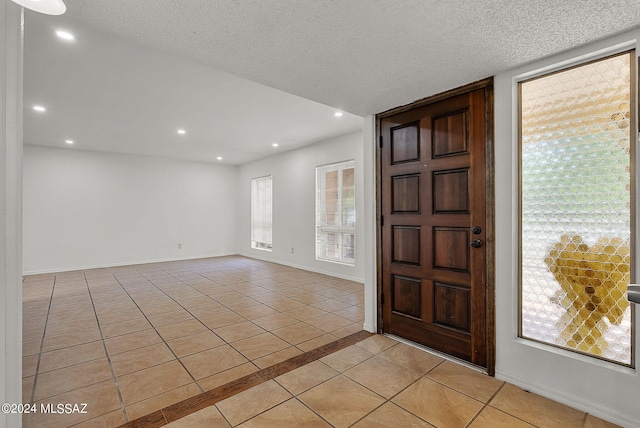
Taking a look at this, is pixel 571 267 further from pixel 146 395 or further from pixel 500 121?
pixel 146 395

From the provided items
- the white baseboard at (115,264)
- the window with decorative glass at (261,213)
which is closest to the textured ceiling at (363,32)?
the window with decorative glass at (261,213)

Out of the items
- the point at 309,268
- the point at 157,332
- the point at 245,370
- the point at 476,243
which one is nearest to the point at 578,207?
the point at 476,243

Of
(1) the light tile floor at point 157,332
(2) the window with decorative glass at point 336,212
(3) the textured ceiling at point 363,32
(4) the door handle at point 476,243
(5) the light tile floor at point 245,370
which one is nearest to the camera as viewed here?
(3) the textured ceiling at point 363,32

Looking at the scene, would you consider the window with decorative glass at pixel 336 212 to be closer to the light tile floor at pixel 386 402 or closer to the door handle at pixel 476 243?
the door handle at pixel 476 243

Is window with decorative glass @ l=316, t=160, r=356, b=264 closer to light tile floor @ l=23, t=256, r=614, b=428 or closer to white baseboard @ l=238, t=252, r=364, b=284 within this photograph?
white baseboard @ l=238, t=252, r=364, b=284

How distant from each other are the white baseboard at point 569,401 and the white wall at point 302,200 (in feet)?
10.2

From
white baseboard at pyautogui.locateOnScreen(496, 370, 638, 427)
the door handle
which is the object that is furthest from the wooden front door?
white baseboard at pyautogui.locateOnScreen(496, 370, 638, 427)

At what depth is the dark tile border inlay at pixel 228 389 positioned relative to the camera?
1.73 metres

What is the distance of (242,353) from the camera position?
2.56 metres

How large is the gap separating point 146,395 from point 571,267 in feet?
9.52

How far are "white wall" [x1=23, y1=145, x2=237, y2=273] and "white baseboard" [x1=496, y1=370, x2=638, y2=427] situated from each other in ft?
24.3

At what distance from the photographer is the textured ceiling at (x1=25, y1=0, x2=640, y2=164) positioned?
1518 millimetres

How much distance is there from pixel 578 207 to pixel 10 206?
3.05 meters

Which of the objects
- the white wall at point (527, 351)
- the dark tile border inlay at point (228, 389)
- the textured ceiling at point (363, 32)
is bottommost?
the dark tile border inlay at point (228, 389)
